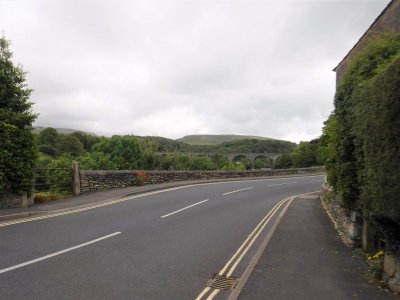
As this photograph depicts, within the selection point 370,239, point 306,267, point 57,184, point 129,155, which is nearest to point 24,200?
point 57,184

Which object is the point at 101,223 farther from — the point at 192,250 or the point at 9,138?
the point at 9,138

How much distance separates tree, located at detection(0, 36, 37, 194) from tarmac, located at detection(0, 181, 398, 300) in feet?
4.15

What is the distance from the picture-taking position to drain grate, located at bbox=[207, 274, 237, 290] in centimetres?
694

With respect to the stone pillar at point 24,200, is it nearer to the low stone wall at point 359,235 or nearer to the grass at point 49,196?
the grass at point 49,196

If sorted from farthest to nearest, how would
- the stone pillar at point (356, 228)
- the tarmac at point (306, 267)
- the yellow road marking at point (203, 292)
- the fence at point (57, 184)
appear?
the fence at point (57, 184) < the stone pillar at point (356, 228) < the tarmac at point (306, 267) < the yellow road marking at point (203, 292)

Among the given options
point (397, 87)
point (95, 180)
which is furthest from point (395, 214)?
point (95, 180)

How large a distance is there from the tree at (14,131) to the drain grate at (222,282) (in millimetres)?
10295

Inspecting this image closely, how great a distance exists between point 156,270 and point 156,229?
162 inches

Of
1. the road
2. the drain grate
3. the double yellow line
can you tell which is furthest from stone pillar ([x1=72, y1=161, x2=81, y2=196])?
the drain grate

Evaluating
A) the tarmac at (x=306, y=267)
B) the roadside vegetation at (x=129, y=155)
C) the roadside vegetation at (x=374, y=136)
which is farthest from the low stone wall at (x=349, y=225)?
the roadside vegetation at (x=129, y=155)

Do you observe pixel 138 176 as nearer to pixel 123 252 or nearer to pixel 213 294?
pixel 123 252

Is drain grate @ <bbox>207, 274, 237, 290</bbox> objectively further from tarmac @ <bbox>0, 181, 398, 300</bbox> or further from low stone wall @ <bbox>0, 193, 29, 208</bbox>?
low stone wall @ <bbox>0, 193, 29, 208</bbox>

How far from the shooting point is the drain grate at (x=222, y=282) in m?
6.94

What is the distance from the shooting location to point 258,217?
49.2 feet
